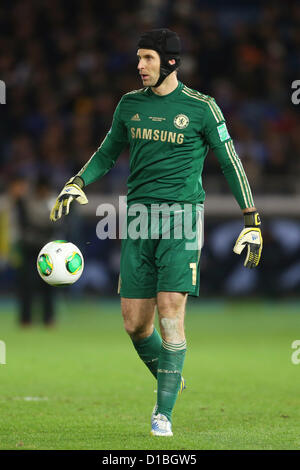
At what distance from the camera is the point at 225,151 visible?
21.0ft

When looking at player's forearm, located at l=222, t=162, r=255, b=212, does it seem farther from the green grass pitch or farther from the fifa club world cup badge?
the green grass pitch

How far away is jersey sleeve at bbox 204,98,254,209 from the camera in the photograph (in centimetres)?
639

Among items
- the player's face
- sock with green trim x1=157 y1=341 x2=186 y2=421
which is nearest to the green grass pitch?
sock with green trim x1=157 y1=341 x2=186 y2=421

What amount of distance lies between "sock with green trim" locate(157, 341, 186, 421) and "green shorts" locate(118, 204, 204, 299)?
37 centimetres

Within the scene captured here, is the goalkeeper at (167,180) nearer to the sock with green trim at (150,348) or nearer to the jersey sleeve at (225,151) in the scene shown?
the jersey sleeve at (225,151)

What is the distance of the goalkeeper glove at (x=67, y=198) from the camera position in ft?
21.3

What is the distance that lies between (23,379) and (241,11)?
1470 centimetres

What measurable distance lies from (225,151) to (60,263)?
1.32m

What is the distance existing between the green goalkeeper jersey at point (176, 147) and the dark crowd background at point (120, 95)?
8080 mm

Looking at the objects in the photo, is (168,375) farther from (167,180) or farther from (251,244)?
(167,180)

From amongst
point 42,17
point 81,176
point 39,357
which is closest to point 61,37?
point 42,17

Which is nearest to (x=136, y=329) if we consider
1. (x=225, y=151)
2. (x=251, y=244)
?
(x=251, y=244)

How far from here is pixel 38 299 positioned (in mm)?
15117
